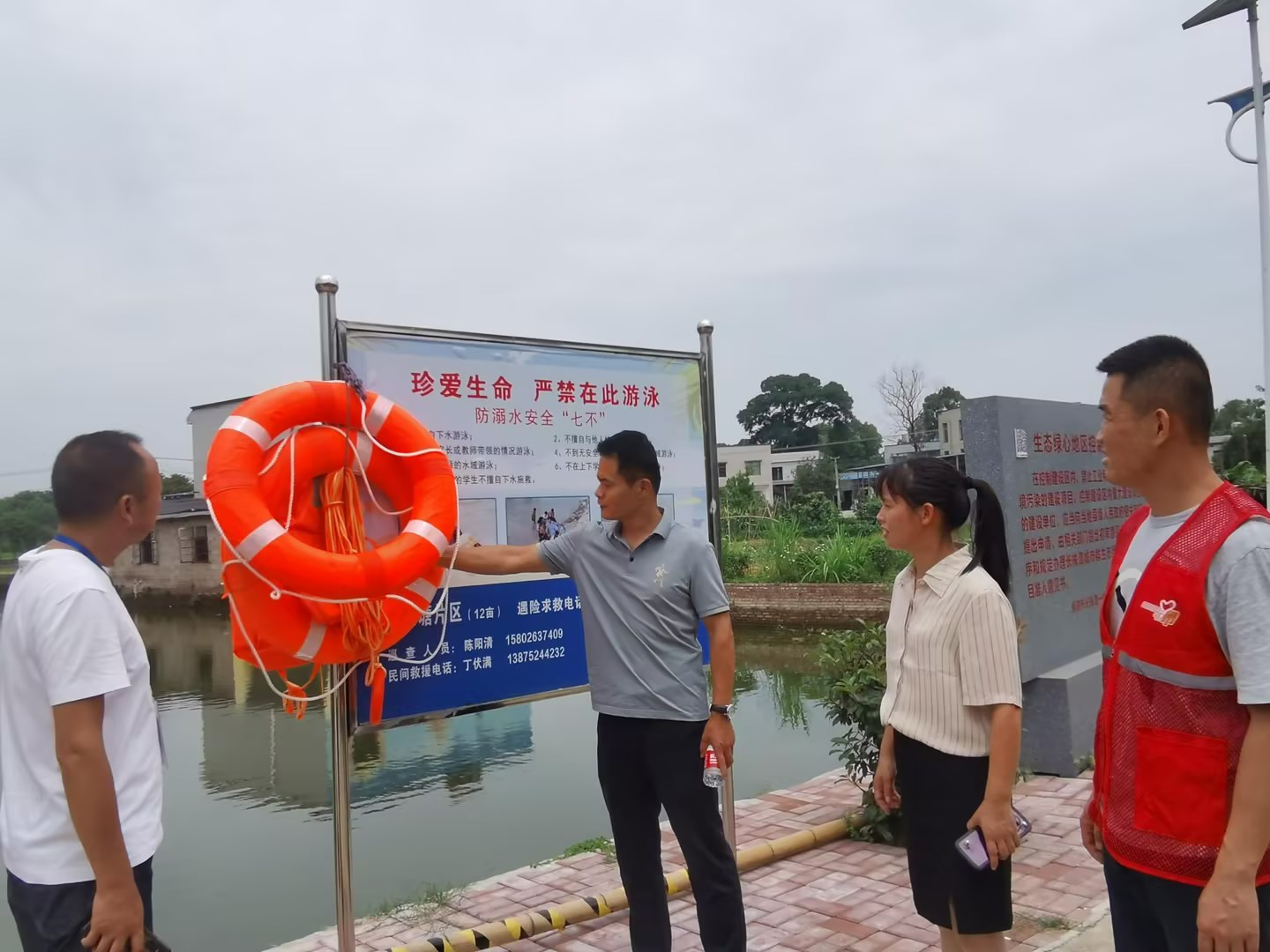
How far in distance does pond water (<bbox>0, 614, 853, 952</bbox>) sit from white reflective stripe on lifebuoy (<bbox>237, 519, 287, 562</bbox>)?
5.15ft

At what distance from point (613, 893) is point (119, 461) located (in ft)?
6.04

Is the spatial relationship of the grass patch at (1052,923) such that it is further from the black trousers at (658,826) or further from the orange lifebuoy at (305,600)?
the orange lifebuoy at (305,600)

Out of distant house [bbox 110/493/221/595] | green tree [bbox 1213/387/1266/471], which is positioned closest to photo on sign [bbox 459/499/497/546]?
distant house [bbox 110/493/221/595]

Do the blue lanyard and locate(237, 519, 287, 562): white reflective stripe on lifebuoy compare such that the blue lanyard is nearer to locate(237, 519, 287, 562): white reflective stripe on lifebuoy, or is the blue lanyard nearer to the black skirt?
locate(237, 519, 287, 562): white reflective stripe on lifebuoy

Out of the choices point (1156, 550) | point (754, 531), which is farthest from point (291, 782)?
point (754, 531)

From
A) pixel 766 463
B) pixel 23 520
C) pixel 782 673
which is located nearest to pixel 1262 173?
pixel 782 673

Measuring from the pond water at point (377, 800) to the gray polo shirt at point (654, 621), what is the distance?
4.49 ft

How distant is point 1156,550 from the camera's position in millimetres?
1266

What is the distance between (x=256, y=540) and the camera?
1888 mm

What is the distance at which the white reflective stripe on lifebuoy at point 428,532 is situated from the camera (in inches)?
81.9

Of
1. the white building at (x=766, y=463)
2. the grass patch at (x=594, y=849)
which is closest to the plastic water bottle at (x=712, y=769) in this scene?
the grass patch at (x=594, y=849)

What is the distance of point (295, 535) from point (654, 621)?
32.4 inches

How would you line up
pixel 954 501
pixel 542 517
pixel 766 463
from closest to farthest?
pixel 954 501 < pixel 542 517 < pixel 766 463

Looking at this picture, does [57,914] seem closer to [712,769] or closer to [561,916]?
[712,769]
